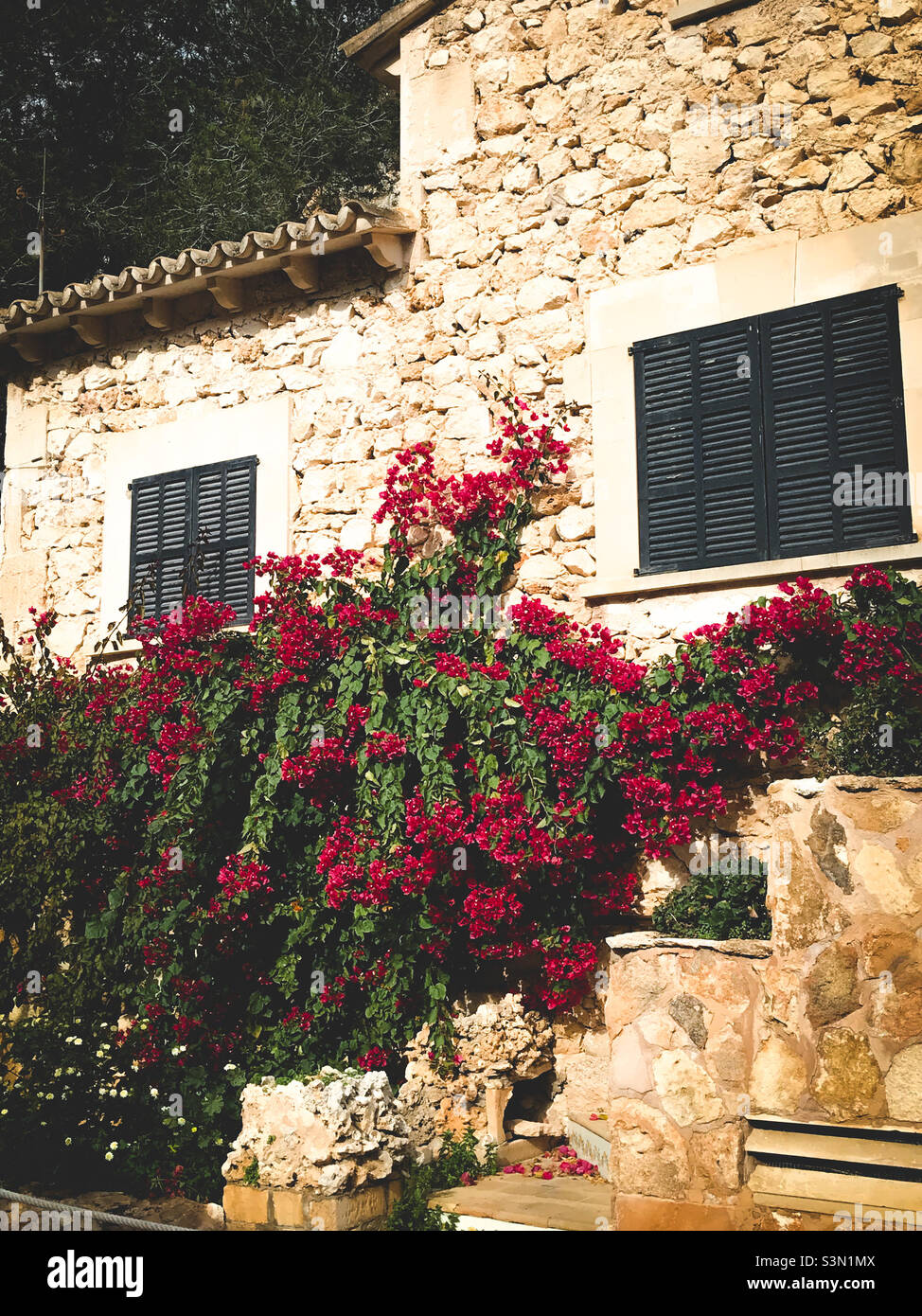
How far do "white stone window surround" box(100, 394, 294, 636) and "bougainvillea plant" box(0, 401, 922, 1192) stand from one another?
84cm

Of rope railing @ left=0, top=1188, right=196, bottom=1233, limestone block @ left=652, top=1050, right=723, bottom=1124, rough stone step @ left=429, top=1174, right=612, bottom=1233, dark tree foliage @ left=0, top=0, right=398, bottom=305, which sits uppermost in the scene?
dark tree foliage @ left=0, top=0, right=398, bottom=305

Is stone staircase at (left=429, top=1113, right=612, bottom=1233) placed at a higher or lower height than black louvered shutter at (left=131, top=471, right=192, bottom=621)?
lower

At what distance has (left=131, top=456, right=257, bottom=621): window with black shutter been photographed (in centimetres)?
839

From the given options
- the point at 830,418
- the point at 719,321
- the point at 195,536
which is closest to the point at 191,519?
the point at 195,536

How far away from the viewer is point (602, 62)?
24.3 ft

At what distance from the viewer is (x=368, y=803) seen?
6723 millimetres

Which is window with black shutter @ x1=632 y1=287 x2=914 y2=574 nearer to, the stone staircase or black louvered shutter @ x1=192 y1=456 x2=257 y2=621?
black louvered shutter @ x1=192 y1=456 x2=257 y2=621

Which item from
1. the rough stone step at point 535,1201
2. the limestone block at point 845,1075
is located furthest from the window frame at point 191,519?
the limestone block at point 845,1075

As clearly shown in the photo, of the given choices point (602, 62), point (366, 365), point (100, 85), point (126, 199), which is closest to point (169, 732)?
point (366, 365)

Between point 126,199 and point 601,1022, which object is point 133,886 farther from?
point 126,199

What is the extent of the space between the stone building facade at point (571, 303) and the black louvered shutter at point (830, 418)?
0.07 ft

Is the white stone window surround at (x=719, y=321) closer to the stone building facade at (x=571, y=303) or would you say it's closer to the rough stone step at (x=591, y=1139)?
the stone building facade at (x=571, y=303)

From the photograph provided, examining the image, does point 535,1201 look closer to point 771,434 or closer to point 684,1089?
point 684,1089

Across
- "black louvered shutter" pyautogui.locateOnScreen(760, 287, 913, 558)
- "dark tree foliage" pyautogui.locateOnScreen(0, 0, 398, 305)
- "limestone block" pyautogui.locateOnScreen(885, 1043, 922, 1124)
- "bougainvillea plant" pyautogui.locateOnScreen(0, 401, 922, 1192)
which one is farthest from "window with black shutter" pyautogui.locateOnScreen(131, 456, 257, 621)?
"limestone block" pyautogui.locateOnScreen(885, 1043, 922, 1124)
